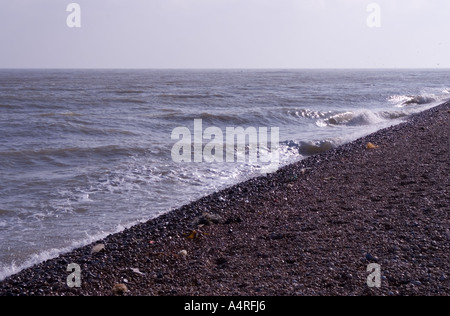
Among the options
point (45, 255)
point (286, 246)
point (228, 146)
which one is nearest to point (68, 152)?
point (228, 146)

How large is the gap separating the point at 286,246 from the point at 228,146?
8.70 metres

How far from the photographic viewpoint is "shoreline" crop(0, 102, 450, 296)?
4.07 m

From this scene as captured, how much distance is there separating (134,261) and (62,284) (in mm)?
746

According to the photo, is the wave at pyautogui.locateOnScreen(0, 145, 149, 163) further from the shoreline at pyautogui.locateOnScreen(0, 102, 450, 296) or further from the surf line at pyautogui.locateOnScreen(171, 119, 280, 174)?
the shoreline at pyautogui.locateOnScreen(0, 102, 450, 296)

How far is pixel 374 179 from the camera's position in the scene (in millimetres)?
7586

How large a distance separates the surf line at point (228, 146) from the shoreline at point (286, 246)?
3.48 m

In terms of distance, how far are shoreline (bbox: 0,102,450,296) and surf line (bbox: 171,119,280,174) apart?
348 centimetres

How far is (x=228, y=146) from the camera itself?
13.5 m

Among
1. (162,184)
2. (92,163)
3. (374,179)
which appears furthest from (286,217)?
(92,163)

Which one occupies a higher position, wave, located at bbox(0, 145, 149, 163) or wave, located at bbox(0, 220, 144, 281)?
wave, located at bbox(0, 145, 149, 163)

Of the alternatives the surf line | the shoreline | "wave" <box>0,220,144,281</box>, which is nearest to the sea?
"wave" <box>0,220,144,281</box>

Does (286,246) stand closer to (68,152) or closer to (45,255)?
(45,255)

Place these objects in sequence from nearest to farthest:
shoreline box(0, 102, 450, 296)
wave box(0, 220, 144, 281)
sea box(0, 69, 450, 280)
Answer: shoreline box(0, 102, 450, 296) → wave box(0, 220, 144, 281) → sea box(0, 69, 450, 280)

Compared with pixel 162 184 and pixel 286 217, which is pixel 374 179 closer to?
pixel 286 217
